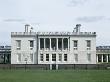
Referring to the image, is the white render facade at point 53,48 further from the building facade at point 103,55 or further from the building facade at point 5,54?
the building facade at point 103,55

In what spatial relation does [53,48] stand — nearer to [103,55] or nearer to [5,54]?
[5,54]

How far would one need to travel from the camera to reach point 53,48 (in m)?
70.4

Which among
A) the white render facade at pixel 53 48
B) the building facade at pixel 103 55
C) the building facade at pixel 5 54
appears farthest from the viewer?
the building facade at pixel 103 55

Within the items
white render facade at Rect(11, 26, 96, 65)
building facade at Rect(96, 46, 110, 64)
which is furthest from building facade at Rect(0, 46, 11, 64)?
building facade at Rect(96, 46, 110, 64)

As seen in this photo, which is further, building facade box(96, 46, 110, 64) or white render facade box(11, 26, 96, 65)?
building facade box(96, 46, 110, 64)

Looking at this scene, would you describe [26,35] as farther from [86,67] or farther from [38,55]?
[86,67]

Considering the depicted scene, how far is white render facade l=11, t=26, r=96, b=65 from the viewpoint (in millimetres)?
70188

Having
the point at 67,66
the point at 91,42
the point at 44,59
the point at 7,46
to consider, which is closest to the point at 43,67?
the point at 67,66

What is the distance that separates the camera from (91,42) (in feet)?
234

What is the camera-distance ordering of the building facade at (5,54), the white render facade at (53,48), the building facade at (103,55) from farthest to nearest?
1. the building facade at (103,55)
2. the building facade at (5,54)
3. the white render facade at (53,48)

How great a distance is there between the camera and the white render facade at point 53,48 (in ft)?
230

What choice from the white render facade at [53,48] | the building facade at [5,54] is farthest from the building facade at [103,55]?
the building facade at [5,54]

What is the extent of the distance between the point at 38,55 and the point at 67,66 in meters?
12.3

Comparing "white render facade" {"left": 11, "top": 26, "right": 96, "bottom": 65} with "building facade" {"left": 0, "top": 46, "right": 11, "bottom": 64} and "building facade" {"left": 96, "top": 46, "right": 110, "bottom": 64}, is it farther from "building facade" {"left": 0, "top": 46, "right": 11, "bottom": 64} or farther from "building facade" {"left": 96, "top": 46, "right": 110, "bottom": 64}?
"building facade" {"left": 96, "top": 46, "right": 110, "bottom": 64}
